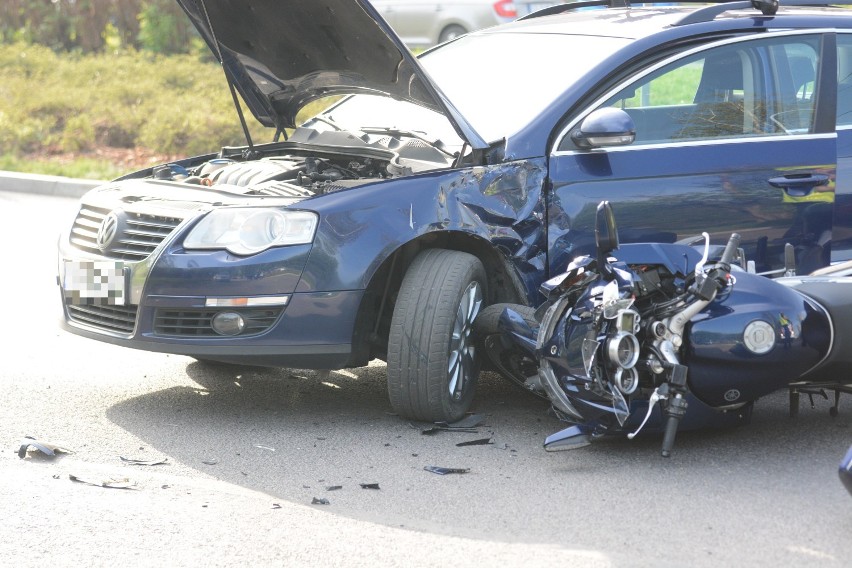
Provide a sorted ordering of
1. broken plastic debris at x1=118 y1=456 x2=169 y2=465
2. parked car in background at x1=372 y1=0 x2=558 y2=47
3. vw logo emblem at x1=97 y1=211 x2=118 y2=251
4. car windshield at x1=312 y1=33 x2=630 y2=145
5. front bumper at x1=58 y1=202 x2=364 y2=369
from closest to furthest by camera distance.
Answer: broken plastic debris at x1=118 y1=456 x2=169 y2=465
front bumper at x1=58 y1=202 x2=364 y2=369
vw logo emblem at x1=97 y1=211 x2=118 y2=251
car windshield at x1=312 y1=33 x2=630 y2=145
parked car in background at x1=372 y1=0 x2=558 y2=47

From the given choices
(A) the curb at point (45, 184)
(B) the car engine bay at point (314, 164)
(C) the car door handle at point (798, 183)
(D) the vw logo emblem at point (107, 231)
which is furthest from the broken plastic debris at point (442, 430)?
(A) the curb at point (45, 184)

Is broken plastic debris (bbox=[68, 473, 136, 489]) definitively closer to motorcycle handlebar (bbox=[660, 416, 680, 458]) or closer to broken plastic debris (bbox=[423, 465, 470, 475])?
broken plastic debris (bbox=[423, 465, 470, 475])

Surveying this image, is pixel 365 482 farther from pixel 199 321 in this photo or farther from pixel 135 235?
pixel 135 235

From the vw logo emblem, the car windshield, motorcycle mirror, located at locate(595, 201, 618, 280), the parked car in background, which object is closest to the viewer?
motorcycle mirror, located at locate(595, 201, 618, 280)

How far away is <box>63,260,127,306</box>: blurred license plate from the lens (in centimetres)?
489

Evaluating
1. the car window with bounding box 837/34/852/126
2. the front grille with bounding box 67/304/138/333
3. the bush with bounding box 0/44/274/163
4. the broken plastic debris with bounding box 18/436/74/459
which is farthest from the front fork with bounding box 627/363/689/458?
the bush with bounding box 0/44/274/163

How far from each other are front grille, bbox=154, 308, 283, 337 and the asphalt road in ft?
1.40

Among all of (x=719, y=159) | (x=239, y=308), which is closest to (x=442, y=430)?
(x=239, y=308)

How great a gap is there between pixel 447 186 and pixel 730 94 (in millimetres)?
1496

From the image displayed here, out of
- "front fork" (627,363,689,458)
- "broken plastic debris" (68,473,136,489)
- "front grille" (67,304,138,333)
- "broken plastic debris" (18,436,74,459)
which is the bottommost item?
"broken plastic debris" (68,473,136,489)

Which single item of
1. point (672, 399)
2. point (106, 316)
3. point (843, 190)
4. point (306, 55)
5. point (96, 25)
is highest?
point (96, 25)

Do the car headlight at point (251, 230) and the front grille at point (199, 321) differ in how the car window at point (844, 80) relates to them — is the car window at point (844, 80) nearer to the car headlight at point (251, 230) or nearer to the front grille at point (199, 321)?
the car headlight at point (251, 230)

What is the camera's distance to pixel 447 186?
191 inches

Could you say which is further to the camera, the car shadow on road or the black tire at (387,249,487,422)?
the black tire at (387,249,487,422)
